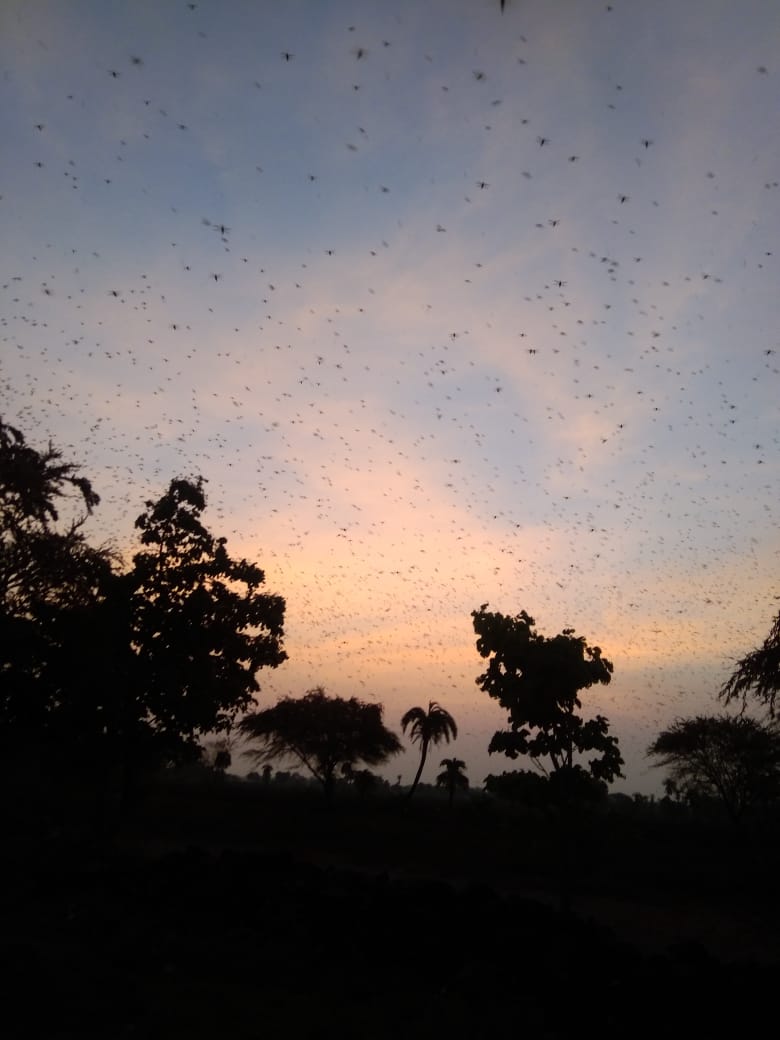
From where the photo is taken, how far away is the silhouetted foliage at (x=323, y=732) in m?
41.9

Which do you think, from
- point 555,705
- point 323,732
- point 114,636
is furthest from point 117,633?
point 323,732

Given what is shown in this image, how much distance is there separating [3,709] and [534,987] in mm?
18665

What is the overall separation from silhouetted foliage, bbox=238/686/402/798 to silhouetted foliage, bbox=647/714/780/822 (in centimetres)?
1785

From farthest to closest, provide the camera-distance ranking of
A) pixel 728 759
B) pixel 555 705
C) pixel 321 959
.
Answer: pixel 728 759 → pixel 555 705 → pixel 321 959

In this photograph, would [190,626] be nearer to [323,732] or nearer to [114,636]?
[114,636]

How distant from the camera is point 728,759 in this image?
39000 mm

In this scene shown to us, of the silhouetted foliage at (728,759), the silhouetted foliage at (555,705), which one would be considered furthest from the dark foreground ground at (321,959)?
the silhouetted foliage at (728,759)

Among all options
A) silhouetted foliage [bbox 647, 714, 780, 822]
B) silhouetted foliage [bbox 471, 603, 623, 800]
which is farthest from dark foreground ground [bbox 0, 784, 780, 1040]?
silhouetted foliage [bbox 647, 714, 780, 822]

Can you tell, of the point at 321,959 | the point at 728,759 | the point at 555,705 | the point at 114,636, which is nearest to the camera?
the point at 321,959

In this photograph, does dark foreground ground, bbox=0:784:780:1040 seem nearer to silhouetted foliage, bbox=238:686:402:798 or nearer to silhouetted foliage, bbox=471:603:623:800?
silhouetted foliage, bbox=471:603:623:800

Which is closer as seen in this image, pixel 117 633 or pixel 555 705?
pixel 555 705

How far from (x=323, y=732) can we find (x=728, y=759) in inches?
953

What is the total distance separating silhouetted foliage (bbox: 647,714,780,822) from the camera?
1474 inches

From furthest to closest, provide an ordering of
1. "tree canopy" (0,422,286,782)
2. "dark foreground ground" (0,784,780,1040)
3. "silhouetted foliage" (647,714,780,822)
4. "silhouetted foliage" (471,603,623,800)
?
1. "silhouetted foliage" (647,714,780,822)
2. "tree canopy" (0,422,286,782)
3. "silhouetted foliage" (471,603,623,800)
4. "dark foreground ground" (0,784,780,1040)
